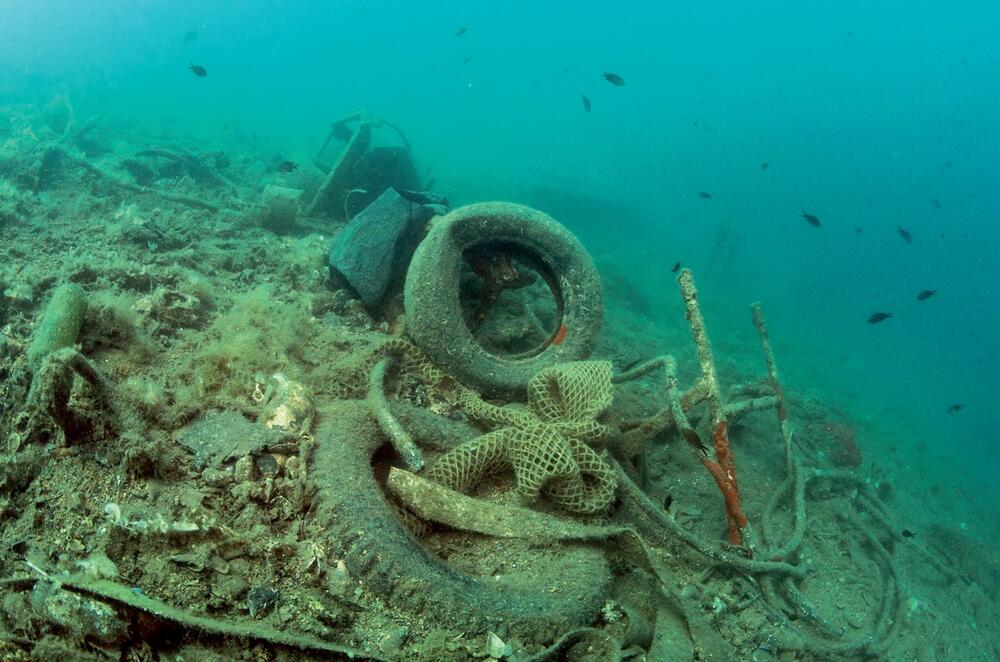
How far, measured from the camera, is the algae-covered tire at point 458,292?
430cm

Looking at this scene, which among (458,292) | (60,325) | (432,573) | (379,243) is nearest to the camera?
(432,573)

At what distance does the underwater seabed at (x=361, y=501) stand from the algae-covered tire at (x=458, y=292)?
0.73ft

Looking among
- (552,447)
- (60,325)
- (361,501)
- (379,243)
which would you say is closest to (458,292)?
(379,243)

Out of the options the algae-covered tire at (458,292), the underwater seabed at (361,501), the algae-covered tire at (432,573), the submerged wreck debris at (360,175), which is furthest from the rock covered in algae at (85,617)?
the submerged wreck debris at (360,175)

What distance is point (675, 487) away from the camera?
4.59m

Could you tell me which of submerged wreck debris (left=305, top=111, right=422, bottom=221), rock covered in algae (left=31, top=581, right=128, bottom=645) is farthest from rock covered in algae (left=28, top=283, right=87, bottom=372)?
submerged wreck debris (left=305, top=111, right=422, bottom=221)

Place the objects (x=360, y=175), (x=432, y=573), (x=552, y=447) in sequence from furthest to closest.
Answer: (x=360, y=175) → (x=552, y=447) → (x=432, y=573)

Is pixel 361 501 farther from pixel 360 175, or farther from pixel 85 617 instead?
Answer: pixel 360 175

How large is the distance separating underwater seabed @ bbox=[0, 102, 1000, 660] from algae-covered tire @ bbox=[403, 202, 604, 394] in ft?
0.73

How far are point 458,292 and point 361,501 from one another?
243cm

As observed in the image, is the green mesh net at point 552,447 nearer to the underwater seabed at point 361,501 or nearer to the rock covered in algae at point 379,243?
→ the underwater seabed at point 361,501

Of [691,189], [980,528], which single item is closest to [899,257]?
[691,189]

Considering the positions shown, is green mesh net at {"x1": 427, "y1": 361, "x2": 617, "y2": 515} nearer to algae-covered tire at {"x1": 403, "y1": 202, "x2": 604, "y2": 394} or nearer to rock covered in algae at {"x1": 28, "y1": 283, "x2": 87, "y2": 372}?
algae-covered tire at {"x1": 403, "y1": 202, "x2": 604, "y2": 394}

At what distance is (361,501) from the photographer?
2.50 m
